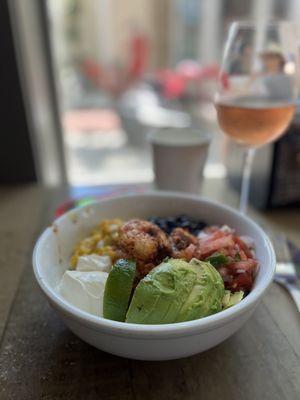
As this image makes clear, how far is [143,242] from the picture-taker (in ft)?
1.55

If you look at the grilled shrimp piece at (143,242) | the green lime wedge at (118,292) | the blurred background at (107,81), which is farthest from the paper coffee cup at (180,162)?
the green lime wedge at (118,292)

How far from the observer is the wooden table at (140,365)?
40 centimetres

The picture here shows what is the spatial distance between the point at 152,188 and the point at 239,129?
351 millimetres

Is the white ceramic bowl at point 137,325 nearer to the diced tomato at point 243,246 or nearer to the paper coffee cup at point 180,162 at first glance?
the diced tomato at point 243,246

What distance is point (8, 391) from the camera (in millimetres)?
402

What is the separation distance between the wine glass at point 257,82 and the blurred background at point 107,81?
121mm

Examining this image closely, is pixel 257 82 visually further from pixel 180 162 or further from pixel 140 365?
pixel 140 365

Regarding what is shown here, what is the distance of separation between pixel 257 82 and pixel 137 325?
539 mm

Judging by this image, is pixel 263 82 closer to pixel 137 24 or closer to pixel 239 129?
pixel 239 129

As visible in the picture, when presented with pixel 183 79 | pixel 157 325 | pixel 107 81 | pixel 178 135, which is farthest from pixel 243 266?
pixel 107 81

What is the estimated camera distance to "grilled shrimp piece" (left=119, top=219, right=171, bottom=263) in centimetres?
47

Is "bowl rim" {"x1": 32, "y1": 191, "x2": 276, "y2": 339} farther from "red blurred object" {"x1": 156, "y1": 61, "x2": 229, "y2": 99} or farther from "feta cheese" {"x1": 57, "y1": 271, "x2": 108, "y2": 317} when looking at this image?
"red blurred object" {"x1": 156, "y1": 61, "x2": 229, "y2": 99}

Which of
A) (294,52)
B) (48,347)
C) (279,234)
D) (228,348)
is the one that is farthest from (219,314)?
(294,52)

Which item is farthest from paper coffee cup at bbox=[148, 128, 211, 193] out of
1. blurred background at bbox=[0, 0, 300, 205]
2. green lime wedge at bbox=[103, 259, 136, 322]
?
green lime wedge at bbox=[103, 259, 136, 322]
